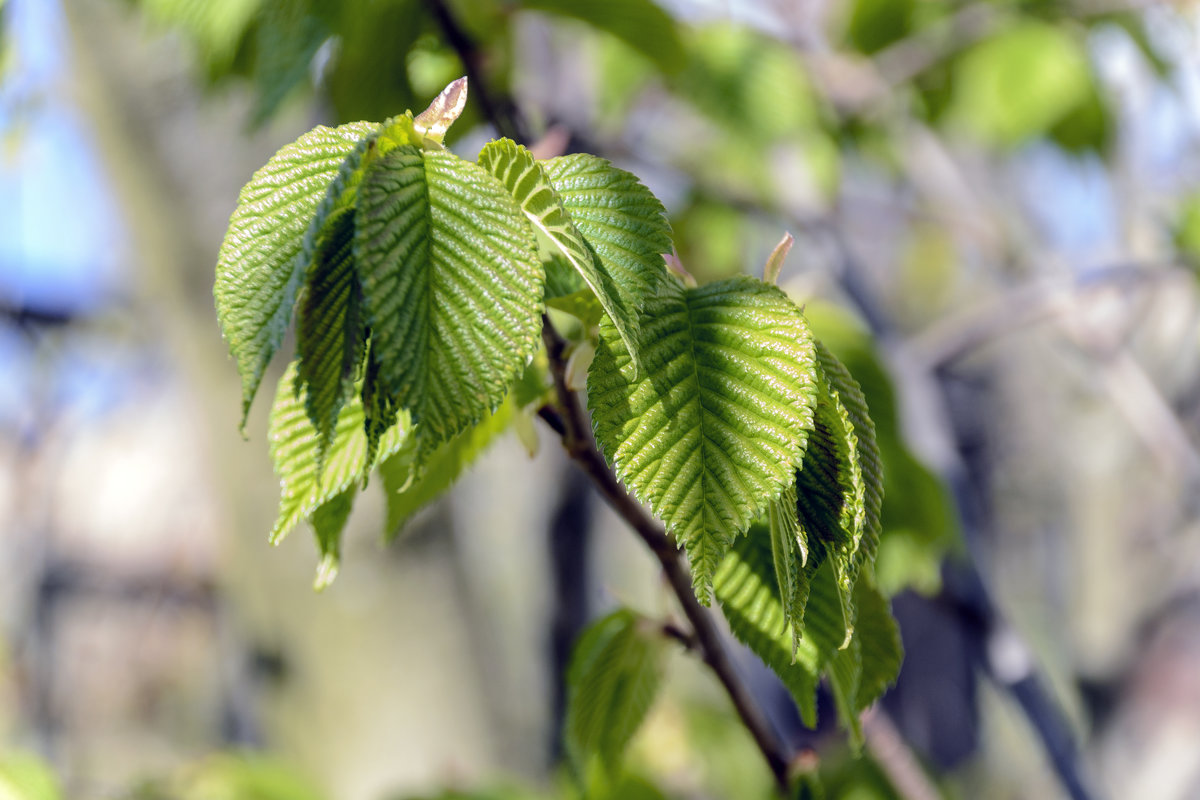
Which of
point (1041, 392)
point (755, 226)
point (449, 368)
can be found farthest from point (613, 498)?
point (1041, 392)

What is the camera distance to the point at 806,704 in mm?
503

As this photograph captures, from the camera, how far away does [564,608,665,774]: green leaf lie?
616 mm

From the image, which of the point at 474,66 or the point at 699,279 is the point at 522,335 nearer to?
the point at 474,66

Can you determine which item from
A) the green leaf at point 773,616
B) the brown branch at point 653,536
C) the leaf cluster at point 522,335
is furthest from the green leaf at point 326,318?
the green leaf at point 773,616

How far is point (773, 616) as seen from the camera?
50 centimetres

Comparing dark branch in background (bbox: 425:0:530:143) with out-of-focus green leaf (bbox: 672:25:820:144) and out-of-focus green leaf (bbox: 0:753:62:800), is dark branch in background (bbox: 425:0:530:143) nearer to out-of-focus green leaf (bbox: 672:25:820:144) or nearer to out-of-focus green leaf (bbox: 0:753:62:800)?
out-of-focus green leaf (bbox: 672:25:820:144)

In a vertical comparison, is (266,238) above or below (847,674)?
above

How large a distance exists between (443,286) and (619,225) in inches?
3.1

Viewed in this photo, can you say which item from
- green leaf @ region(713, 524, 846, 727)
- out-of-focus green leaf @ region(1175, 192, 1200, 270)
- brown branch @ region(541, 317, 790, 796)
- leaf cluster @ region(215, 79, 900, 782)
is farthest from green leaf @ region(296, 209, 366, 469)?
out-of-focus green leaf @ region(1175, 192, 1200, 270)

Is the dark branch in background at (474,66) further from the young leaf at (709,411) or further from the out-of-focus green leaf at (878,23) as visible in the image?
the out-of-focus green leaf at (878,23)

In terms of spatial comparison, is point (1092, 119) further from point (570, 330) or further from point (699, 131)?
point (699, 131)

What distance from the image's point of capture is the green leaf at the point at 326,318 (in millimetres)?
358

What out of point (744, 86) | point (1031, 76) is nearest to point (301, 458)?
point (744, 86)

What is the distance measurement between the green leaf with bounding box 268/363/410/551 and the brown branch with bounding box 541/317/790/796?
9 centimetres
